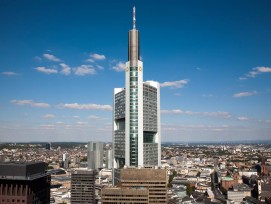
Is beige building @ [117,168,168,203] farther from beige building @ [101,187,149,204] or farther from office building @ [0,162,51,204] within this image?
office building @ [0,162,51,204]

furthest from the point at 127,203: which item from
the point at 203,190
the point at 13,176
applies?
the point at 203,190

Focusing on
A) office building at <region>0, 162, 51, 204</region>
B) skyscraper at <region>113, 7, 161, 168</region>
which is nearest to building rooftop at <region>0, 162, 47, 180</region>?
office building at <region>0, 162, 51, 204</region>

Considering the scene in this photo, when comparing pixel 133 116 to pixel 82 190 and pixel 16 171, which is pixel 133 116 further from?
pixel 82 190

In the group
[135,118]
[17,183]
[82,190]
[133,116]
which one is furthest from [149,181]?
[82,190]

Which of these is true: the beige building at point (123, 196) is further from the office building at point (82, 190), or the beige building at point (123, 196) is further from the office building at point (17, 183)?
the office building at point (82, 190)

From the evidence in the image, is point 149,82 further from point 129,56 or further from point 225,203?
point 225,203

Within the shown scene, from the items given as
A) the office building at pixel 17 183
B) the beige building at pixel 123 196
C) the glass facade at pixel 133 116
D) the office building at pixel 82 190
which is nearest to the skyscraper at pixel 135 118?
the glass facade at pixel 133 116
